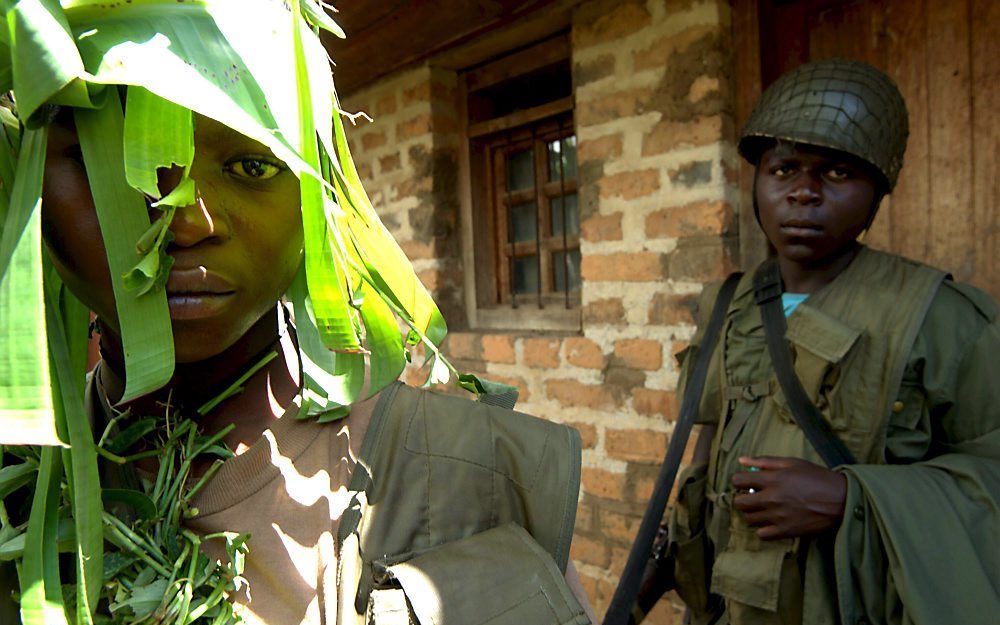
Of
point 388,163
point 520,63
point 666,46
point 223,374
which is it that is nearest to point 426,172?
point 388,163

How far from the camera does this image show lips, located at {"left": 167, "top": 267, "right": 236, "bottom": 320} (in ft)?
1.99

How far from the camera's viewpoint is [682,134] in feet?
5.84

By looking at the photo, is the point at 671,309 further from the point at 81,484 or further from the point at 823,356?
the point at 81,484

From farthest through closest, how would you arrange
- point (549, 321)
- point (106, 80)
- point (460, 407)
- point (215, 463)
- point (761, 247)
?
point (549, 321) → point (761, 247) → point (460, 407) → point (215, 463) → point (106, 80)

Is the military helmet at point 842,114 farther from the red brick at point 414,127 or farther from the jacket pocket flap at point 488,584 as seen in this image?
the red brick at point 414,127

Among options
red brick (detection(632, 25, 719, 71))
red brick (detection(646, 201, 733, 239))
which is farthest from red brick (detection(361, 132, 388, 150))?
red brick (detection(646, 201, 733, 239))

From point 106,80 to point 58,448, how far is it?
31cm

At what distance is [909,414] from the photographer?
119 cm

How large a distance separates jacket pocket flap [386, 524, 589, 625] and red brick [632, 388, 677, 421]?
117 centimetres

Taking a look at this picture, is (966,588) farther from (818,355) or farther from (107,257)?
(107,257)

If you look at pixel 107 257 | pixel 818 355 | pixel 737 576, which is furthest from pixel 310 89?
pixel 737 576

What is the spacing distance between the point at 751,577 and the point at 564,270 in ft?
4.06

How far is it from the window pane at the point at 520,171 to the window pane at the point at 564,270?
0.92ft

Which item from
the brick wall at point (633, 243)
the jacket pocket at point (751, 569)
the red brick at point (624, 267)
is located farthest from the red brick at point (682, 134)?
the jacket pocket at point (751, 569)
